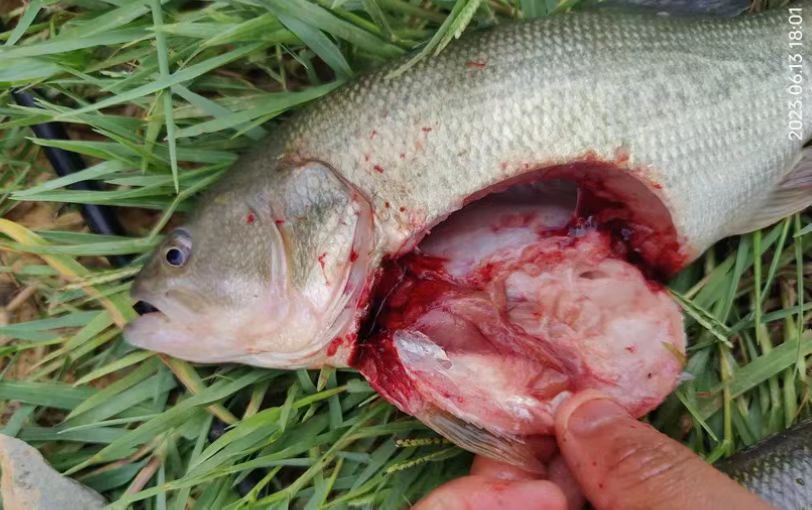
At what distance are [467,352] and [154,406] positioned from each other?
1.22 metres

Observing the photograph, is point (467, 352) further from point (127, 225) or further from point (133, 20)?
point (133, 20)

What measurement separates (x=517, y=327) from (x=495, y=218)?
0.40 metres

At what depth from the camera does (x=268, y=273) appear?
232 centimetres

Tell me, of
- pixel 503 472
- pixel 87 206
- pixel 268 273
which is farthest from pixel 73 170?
pixel 503 472

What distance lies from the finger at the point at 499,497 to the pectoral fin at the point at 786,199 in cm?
120

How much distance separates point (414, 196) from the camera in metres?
2.31

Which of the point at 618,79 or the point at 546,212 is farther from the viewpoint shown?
the point at 546,212

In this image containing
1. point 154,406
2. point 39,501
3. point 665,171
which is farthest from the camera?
point 154,406

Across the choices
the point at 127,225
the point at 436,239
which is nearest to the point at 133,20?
the point at 127,225

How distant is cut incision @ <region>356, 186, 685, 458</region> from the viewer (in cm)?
238

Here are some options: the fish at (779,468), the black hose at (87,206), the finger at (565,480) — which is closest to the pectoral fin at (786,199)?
the fish at (779,468)

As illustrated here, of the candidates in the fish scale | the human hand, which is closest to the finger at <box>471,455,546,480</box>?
the human hand

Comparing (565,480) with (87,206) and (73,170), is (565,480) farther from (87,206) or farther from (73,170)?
(73,170)

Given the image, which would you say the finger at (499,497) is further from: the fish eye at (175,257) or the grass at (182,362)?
the fish eye at (175,257)
